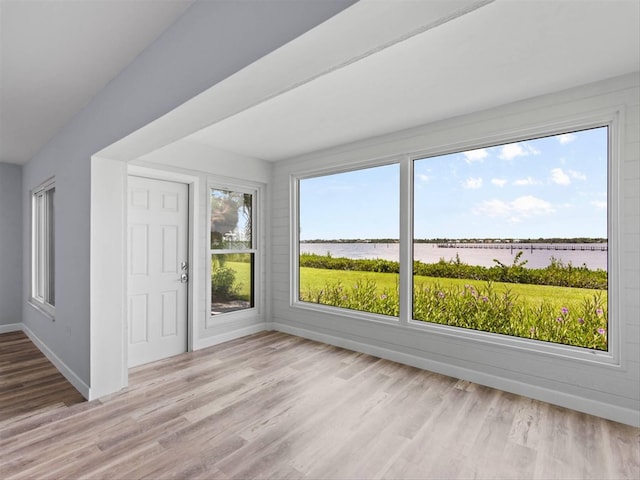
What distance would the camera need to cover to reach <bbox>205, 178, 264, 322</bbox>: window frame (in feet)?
14.4

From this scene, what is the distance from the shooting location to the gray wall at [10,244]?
5043 mm

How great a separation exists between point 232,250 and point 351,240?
1703 mm

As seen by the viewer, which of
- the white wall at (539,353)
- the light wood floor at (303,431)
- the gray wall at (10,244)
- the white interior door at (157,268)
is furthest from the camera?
the gray wall at (10,244)

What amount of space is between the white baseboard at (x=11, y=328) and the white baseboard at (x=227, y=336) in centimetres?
324

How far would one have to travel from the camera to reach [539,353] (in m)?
2.91

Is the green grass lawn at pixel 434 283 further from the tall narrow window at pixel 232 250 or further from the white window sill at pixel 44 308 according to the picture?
the white window sill at pixel 44 308

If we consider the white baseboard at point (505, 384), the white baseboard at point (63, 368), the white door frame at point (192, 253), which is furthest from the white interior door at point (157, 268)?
the white baseboard at point (505, 384)

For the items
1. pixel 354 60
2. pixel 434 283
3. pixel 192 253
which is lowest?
pixel 434 283

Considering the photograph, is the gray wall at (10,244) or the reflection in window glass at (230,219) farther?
the gray wall at (10,244)

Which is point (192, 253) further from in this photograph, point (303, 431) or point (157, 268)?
point (303, 431)

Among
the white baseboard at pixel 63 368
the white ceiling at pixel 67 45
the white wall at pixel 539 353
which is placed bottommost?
the white baseboard at pixel 63 368

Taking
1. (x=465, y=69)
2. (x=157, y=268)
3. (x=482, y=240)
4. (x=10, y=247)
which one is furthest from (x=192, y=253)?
(x=465, y=69)

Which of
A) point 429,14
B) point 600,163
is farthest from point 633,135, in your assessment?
point 429,14

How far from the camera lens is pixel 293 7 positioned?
3.97 feet
